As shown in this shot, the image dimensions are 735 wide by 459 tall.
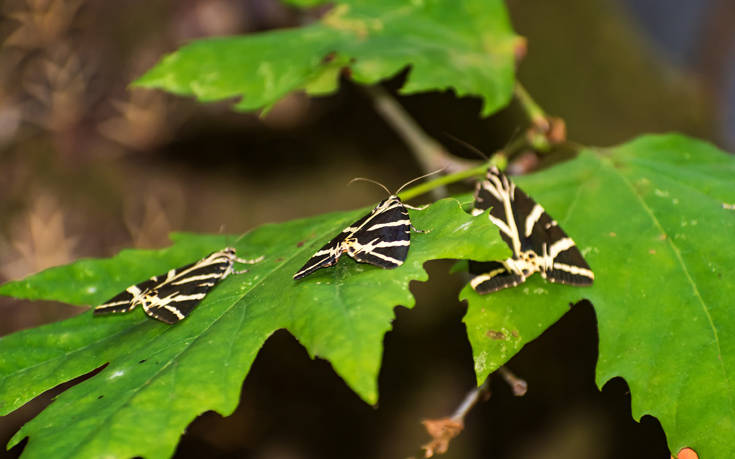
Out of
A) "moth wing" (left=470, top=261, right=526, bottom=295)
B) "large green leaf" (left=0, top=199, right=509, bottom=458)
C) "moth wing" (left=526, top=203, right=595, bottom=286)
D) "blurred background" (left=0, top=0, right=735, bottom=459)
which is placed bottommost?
"blurred background" (left=0, top=0, right=735, bottom=459)

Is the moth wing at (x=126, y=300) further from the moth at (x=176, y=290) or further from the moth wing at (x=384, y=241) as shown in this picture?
the moth wing at (x=384, y=241)

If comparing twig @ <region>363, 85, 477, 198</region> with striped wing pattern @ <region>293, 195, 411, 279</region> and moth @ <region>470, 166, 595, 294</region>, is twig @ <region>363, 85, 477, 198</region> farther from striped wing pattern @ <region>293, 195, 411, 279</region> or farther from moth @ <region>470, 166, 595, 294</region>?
striped wing pattern @ <region>293, 195, 411, 279</region>

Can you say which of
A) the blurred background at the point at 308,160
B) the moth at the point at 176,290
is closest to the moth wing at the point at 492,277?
the moth at the point at 176,290

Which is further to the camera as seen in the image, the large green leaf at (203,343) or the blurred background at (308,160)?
the blurred background at (308,160)

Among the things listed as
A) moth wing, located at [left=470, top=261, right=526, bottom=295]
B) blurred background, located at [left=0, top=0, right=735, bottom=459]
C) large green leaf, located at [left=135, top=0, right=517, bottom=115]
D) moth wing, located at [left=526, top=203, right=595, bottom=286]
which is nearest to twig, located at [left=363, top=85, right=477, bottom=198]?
large green leaf, located at [left=135, top=0, right=517, bottom=115]

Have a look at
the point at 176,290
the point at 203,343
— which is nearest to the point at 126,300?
the point at 176,290

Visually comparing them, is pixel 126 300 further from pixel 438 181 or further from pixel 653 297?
pixel 653 297
